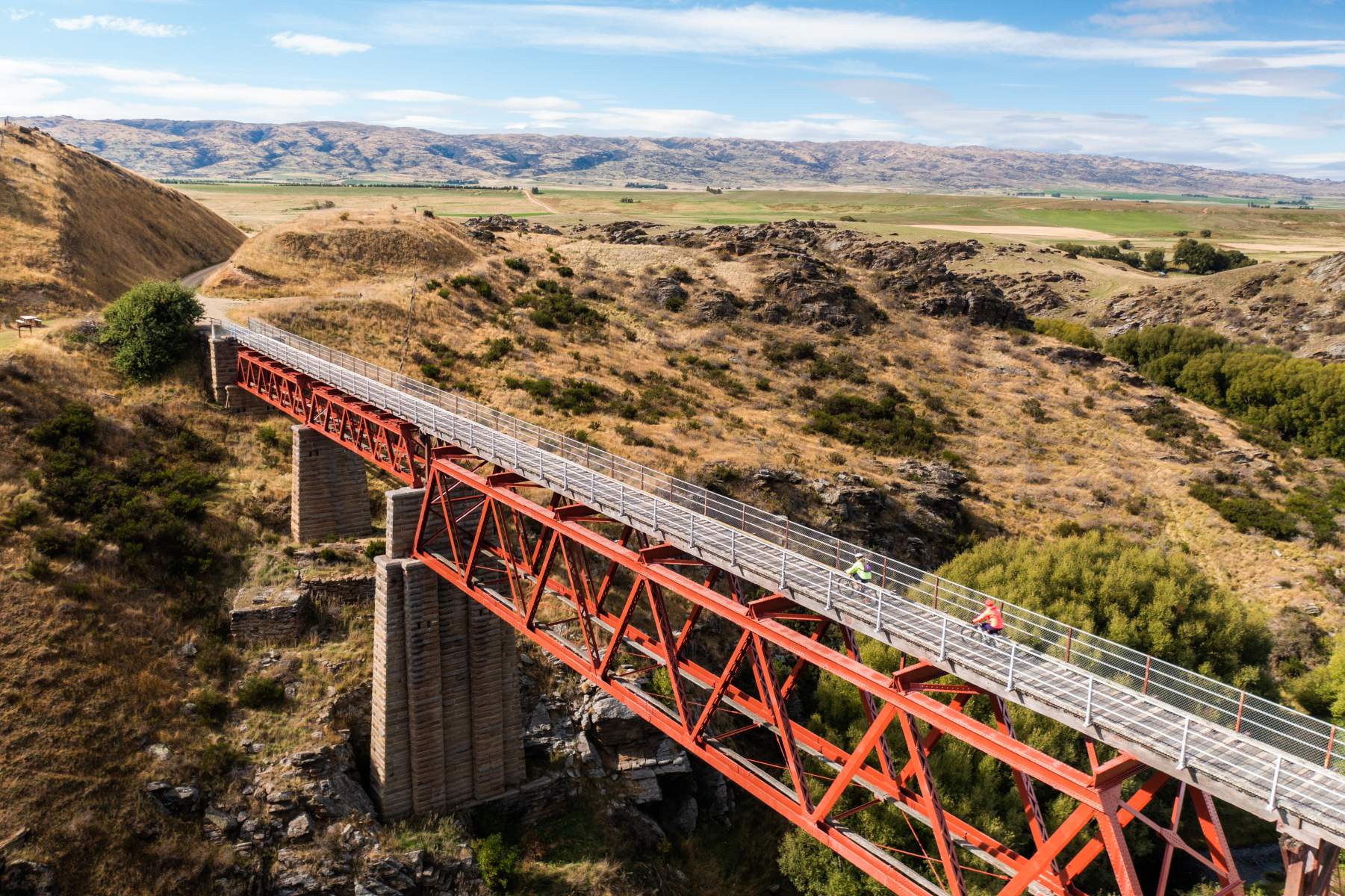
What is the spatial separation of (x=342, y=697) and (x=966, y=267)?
122m

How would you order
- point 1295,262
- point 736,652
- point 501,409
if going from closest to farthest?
point 736,652, point 501,409, point 1295,262

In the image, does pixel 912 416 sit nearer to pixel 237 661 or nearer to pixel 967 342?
pixel 967 342

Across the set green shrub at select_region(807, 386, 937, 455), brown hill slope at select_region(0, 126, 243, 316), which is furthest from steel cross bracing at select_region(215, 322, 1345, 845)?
brown hill slope at select_region(0, 126, 243, 316)

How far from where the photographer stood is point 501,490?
22.4 meters

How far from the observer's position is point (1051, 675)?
532 inches

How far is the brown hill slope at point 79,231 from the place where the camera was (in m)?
52.3

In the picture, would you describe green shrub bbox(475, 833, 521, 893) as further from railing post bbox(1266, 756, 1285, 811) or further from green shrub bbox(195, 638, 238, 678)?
railing post bbox(1266, 756, 1285, 811)

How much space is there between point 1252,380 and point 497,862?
74.6m

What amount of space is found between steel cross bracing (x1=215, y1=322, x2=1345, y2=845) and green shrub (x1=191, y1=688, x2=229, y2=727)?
13.9 m

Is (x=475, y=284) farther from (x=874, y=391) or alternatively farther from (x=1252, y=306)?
(x=1252, y=306)

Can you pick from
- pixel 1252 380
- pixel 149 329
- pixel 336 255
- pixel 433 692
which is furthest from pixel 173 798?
pixel 1252 380

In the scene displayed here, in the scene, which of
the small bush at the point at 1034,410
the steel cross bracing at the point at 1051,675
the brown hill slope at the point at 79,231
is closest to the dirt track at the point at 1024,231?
the small bush at the point at 1034,410

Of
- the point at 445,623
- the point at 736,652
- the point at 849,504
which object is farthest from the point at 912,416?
the point at 736,652

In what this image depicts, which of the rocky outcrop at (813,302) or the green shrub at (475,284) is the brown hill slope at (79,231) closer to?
the green shrub at (475,284)
